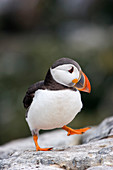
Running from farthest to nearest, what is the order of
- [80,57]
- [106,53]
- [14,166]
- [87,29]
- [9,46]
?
1. [87,29]
2. [9,46]
3. [106,53]
4. [80,57]
5. [14,166]

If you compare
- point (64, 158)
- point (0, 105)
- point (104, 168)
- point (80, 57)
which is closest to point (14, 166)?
point (64, 158)

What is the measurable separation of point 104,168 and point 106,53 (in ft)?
31.0

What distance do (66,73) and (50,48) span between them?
9226 millimetres

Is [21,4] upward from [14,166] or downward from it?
upward

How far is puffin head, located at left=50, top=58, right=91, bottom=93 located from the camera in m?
3.85

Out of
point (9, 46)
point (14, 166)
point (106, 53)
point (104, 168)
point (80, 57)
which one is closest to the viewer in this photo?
point (104, 168)

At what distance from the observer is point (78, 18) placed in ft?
59.5

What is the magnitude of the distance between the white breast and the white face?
128 mm

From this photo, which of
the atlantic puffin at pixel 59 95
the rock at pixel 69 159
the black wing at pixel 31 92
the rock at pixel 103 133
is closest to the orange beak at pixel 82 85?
the atlantic puffin at pixel 59 95

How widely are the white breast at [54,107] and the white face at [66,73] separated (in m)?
0.13

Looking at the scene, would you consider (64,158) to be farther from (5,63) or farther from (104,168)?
(5,63)

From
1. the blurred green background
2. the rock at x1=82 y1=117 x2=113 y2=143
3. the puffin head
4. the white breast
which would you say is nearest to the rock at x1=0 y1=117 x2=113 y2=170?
the white breast

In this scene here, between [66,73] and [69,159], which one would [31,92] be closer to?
[66,73]

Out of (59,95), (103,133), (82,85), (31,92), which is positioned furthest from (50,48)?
(59,95)
